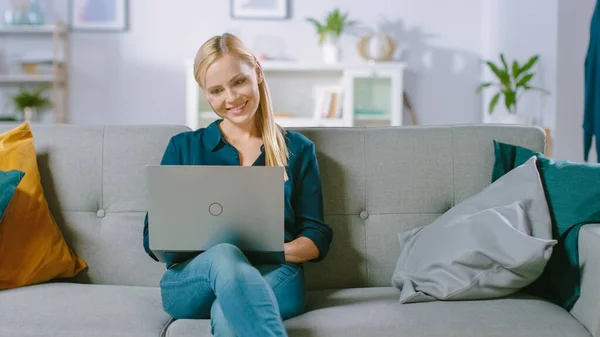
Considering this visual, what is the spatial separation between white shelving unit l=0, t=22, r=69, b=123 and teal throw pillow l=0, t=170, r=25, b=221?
125 inches

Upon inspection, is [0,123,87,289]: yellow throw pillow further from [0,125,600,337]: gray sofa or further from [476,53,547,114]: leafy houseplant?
[476,53,547,114]: leafy houseplant

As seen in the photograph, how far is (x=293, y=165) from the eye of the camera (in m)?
1.79

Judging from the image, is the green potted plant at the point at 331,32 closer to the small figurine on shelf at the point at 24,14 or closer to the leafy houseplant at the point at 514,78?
the leafy houseplant at the point at 514,78

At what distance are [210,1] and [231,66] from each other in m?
3.34

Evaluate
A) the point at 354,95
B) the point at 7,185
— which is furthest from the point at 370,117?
the point at 7,185

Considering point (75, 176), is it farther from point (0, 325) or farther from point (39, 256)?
point (0, 325)

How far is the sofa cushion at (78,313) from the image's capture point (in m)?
1.50

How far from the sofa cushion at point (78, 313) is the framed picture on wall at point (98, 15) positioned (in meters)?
3.50

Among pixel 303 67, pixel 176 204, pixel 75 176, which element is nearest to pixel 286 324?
pixel 176 204

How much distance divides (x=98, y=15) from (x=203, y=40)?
756 mm

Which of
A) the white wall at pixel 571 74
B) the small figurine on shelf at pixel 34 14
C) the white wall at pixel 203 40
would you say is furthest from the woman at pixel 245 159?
the small figurine on shelf at pixel 34 14

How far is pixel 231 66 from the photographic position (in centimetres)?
179

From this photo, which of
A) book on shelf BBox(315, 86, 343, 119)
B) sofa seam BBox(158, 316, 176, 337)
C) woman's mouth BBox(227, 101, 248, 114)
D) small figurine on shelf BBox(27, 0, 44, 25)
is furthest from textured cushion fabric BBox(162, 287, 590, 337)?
small figurine on shelf BBox(27, 0, 44, 25)

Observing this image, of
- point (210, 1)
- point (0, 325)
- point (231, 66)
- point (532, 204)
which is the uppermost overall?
point (210, 1)
